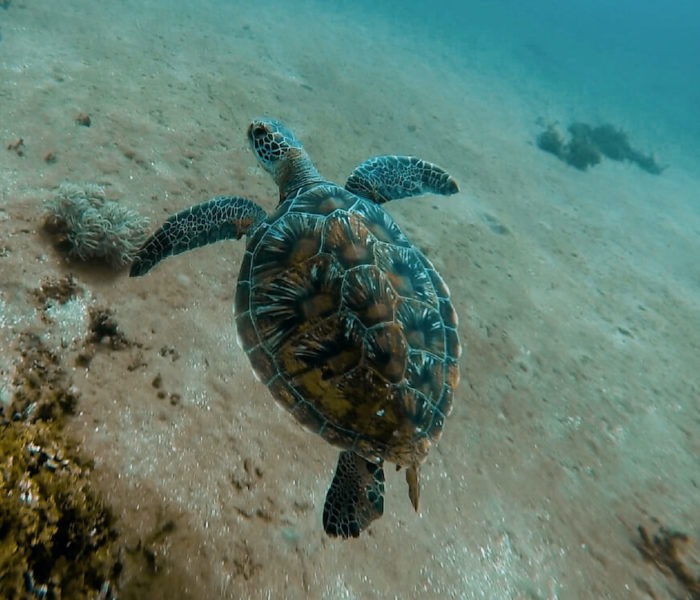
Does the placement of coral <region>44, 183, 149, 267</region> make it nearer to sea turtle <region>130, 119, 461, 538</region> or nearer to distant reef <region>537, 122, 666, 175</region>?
sea turtle <region>130, 119, 461, 538</region>

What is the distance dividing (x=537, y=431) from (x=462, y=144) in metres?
9.43

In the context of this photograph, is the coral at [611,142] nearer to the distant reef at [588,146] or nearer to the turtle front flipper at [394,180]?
the distant reef at [588,146]

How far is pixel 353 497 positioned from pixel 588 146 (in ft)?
60.9

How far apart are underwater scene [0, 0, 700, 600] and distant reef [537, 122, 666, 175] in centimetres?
851

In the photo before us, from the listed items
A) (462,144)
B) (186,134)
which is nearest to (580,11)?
(462,144)

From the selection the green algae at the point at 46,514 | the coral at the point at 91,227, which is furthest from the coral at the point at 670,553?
the coral at the point at 91,227

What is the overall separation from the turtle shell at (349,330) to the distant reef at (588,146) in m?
15.3

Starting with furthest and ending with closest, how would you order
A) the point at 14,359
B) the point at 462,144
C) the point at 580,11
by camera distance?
1. the point at 580,11
2. the point at 462,144
3. the point at 14,359

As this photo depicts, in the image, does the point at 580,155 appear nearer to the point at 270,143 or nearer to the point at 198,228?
the point at 270,143

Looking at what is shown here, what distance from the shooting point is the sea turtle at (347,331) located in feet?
9.16

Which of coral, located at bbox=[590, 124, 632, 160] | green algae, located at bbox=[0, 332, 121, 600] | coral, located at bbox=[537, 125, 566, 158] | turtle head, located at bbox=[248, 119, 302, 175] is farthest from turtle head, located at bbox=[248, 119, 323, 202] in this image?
coral, located at bbox=[590, 124, 632, 160]

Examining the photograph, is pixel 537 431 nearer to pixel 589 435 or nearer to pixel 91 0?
pixel 589 435

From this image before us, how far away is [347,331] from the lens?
288 cm

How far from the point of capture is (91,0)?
10922mm
